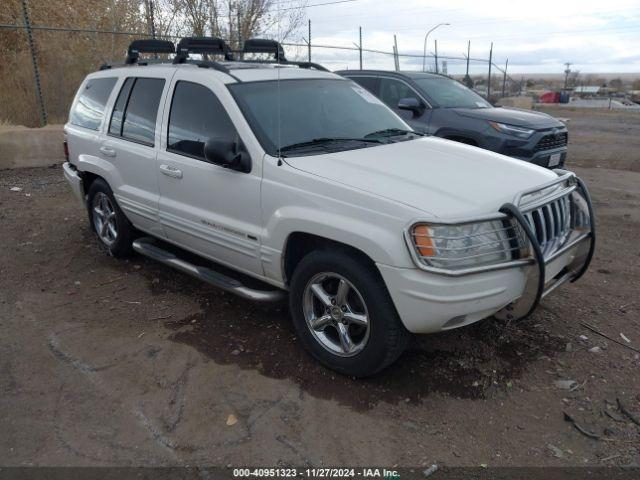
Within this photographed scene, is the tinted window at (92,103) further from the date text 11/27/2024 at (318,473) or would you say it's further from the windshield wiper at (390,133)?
the date text 11/27/2024 at (318,473)

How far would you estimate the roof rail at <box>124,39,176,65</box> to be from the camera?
18.0 ft

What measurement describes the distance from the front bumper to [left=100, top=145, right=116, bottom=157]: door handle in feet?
10.4

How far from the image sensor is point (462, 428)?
3131 millimetres

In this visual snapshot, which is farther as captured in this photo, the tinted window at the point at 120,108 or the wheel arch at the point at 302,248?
the tinted window at the point at 120,108

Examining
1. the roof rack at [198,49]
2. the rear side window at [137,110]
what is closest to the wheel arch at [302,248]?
the rear side window at [137,110]

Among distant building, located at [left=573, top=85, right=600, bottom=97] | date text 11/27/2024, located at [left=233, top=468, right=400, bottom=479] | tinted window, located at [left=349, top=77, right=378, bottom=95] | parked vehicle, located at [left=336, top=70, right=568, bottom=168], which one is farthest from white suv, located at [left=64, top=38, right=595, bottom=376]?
distant building, located at [left=573, top=85, right=600, bottom=97]

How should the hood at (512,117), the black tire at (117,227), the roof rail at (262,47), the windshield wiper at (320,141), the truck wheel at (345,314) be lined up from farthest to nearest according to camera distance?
the hood at (512,117)
the roof rail at (262,47)
the black tire at (117,227)
the windshield wiper at (320,141)
the truck wheel at (345,314)

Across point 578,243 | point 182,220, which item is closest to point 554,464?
point 578,243

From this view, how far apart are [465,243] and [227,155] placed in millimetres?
1654

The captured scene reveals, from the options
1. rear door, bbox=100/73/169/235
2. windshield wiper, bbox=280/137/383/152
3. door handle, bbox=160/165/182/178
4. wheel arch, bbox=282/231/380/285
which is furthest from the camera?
rear door, bbox=100/73/169/235

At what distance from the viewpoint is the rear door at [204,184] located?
3916mm

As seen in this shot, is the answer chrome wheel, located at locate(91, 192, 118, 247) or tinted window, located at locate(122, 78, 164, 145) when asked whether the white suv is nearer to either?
tinted window, located at locate(122, 78, 164, 145)

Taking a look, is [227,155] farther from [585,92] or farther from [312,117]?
[585,92]

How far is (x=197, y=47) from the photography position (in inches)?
209
